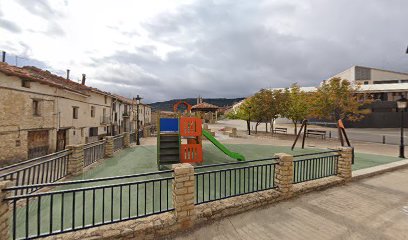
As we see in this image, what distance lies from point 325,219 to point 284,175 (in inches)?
55.3

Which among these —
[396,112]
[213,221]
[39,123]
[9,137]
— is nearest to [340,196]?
[213,221]

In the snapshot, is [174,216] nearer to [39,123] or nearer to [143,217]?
[143,217]

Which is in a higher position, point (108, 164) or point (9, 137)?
point (9, 137)

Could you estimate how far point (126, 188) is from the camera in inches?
252

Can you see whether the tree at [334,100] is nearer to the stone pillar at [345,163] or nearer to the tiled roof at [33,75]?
the stone pillar at [345,163]

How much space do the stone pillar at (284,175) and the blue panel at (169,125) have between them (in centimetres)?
568

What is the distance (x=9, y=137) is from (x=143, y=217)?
1407 cm

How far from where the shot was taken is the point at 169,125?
997cm

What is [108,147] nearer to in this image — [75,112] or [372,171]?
[75,112]

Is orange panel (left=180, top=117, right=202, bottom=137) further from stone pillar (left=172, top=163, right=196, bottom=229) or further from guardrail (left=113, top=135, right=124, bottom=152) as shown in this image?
stone pillar (left=172, top=163, right=196, bottom=229)

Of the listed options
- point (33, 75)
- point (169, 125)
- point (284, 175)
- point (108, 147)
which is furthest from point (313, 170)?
point (33, 75)

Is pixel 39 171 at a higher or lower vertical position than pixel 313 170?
higher

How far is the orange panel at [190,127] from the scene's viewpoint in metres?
10.2

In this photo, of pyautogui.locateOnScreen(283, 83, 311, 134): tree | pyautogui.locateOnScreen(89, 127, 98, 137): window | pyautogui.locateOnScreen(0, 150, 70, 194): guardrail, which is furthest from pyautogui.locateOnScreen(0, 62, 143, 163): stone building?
pyautogui.locateOnScreen(283, 83, 311, 134): tree
